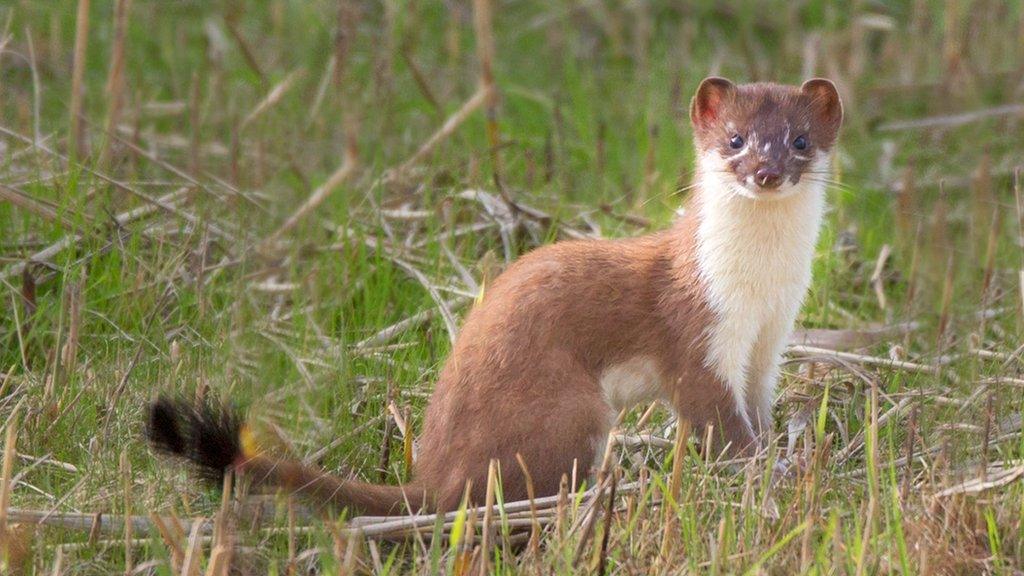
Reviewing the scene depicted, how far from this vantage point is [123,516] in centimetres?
351

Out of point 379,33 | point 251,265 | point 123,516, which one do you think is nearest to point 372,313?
point 251,265

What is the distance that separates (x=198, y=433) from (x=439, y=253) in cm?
210

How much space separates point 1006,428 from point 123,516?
231 centimetres

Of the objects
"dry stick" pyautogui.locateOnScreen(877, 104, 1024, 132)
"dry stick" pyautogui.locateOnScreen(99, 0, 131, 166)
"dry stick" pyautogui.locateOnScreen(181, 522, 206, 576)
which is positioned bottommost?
"dry stick" pyautogui.locateOnScreen(877, 104, 1024, 132)

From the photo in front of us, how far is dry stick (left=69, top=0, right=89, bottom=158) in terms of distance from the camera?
557 cm

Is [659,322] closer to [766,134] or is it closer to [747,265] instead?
[747,265]

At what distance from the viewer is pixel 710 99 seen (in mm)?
4293

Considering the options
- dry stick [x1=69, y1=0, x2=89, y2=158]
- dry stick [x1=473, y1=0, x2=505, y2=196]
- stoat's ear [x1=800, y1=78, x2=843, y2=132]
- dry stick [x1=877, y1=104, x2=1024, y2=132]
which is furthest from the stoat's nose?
dry stick [x1=877, y1=104, x2=1024, y2=132]

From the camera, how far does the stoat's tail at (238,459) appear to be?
345cm

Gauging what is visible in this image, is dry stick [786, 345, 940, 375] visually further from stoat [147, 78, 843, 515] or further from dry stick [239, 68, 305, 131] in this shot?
dry stick [239, 68, 305, 131]

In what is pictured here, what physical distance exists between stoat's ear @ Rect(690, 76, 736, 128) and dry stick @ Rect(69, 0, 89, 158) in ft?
7.83

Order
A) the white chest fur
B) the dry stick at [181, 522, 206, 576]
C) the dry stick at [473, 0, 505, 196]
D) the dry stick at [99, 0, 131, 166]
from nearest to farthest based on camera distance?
the dry stick at [181, 522, 206, 576]
the white chest fur
the dry stick at [99, 0, 131, 166]
the dry stick at [473, 0, 505, 196]

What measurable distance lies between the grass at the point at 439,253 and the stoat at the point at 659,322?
16 centimetres

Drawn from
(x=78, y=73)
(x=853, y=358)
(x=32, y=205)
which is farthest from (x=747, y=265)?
(x=78, y=73)
